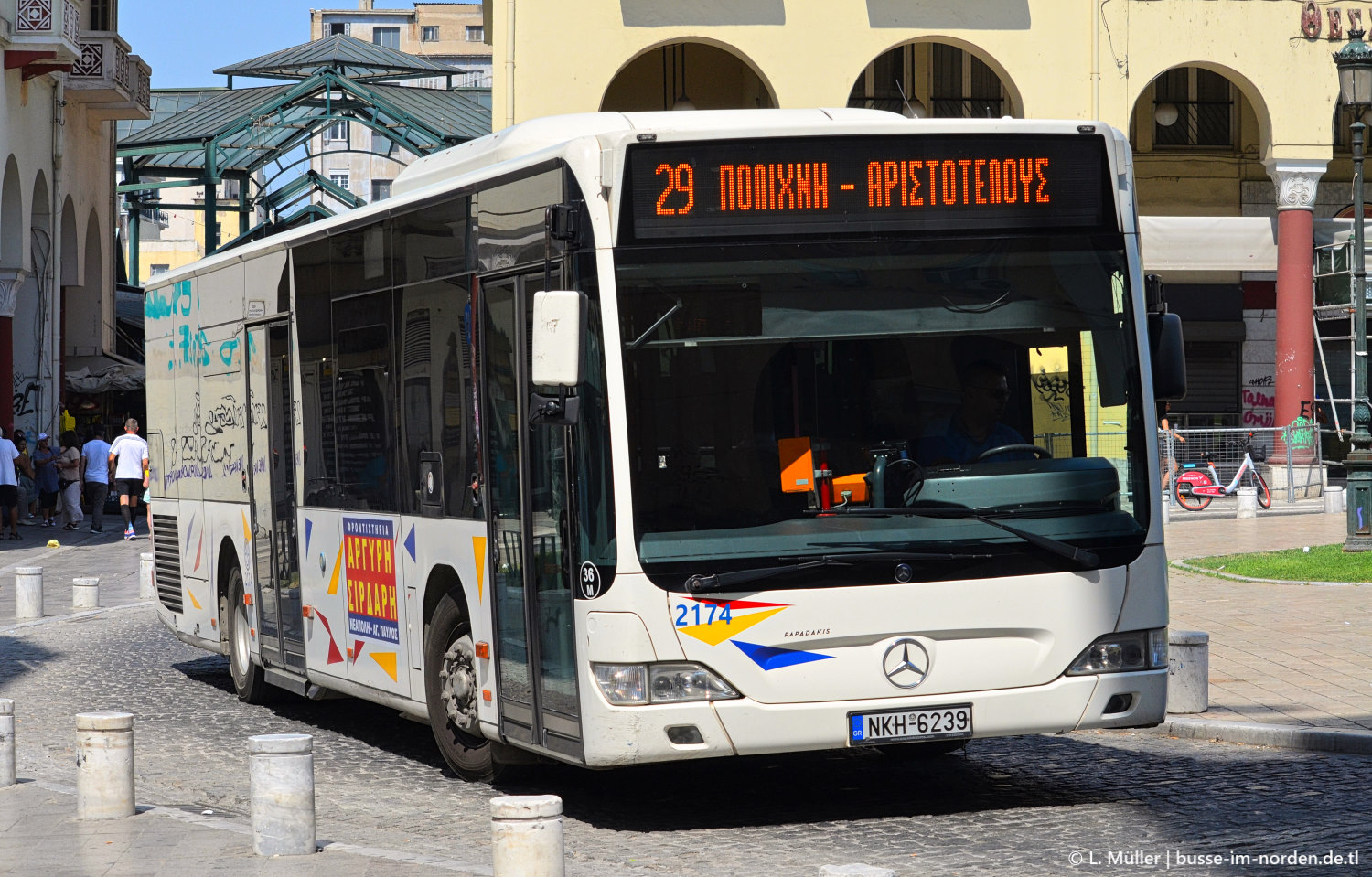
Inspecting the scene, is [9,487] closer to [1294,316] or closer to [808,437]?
[1294,316]

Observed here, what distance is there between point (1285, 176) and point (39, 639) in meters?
20.7

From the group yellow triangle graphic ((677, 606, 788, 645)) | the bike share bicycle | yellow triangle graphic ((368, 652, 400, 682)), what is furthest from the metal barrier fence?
yellow triangle graphic ((677, 606, 788, 645))

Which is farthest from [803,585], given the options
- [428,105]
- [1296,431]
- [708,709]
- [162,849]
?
[428,105]

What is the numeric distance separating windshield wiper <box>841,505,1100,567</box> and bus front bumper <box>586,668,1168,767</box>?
0.48m

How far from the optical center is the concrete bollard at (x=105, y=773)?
7512mm

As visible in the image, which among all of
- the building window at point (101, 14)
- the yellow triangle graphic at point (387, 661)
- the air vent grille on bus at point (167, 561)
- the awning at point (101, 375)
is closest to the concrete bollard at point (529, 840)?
the yellow triangle graphic at point (387, 661)

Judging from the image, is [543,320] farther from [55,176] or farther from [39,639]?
[55,176]

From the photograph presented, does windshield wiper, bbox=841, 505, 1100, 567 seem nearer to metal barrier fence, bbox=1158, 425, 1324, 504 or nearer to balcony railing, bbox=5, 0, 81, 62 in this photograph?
metal barrier fence, bbox=1158, 425, 1324, 504

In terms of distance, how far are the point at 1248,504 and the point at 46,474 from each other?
1911 centimetres

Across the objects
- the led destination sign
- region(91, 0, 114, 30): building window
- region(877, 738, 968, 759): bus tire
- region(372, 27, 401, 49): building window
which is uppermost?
region(372, 27, 401, 49): building window

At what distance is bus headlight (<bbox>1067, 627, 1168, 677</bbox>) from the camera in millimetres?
7344

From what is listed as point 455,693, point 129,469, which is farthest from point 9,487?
point 455,693

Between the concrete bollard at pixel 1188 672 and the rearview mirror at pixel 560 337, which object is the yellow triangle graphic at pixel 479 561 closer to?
the rearview mirror at pixel 560 337

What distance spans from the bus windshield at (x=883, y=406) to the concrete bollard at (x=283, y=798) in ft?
4.74
